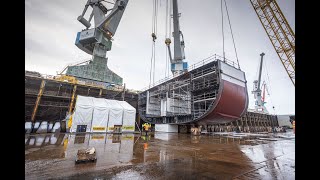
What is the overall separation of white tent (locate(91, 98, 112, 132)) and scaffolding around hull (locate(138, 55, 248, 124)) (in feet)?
32.6

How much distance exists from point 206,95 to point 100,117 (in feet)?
54.8

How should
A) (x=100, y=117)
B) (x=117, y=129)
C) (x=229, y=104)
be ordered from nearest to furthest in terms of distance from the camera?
(x=229, y=104) < (x=100, y=117) < (x=117, y=129)

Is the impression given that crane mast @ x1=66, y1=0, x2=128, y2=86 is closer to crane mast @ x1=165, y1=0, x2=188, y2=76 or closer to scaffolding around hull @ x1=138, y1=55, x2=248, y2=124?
crane mast @ x1=165, y1=0, x2=188, y2=76

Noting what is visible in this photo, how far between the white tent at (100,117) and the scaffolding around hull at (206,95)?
995 centimetres

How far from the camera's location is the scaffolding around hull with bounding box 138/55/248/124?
68.8 ft

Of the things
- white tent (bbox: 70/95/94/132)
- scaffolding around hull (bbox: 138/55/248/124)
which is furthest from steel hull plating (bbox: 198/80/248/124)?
white tent (bbox: 70/95/94/132)

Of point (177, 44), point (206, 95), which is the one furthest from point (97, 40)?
point (206, 95)

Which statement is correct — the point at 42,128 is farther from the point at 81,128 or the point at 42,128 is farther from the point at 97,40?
the point at 97,40

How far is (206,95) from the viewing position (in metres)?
25.5
